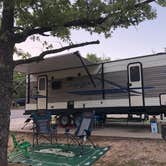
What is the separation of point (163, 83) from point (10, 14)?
6.44 meters

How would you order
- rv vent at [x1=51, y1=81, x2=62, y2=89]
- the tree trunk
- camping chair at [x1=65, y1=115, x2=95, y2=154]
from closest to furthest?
the tree trunk → camping chair at [x1=65, y1=115, x2=95, y2=154] → rv vent at [x1=51, y1=81, x2=62, y2=89]

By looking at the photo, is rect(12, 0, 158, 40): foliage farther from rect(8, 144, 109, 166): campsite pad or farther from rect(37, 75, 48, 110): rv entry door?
rect(37, 75, 48, 110): rv entry door

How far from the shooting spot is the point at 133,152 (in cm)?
641

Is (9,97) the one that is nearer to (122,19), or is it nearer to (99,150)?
(122,19)

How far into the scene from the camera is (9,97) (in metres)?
4.76

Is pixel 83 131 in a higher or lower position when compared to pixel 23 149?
higher

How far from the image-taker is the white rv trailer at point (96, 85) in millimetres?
9866

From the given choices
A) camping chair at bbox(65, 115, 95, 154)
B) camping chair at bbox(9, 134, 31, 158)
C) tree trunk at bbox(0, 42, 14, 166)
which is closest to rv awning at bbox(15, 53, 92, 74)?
camping chair at bbox(65, 115, 95, 154)

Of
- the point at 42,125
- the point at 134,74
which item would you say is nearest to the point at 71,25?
the point at 42,125

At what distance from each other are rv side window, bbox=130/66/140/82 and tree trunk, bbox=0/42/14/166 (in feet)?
20.9

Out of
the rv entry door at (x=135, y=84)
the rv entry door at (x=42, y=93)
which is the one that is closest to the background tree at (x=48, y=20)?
the rv entry door at (x=135, y=84)

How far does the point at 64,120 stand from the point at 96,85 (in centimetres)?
250

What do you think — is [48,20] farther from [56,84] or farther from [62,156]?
[56,84]

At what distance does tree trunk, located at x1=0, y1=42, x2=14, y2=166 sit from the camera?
464cm
